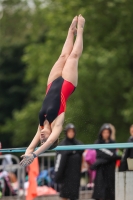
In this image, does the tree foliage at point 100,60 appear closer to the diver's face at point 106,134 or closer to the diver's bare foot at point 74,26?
the diver's face at point 106,134

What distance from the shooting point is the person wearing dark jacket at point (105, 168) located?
1527cm

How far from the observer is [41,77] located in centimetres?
3303

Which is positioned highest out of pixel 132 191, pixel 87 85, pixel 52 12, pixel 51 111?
pixel 52 12

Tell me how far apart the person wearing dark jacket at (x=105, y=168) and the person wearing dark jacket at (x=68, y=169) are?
381 millimetres

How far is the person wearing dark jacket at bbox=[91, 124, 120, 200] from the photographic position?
50.1ft

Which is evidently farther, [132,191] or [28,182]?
[28,182]

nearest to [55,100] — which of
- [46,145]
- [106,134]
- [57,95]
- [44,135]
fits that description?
[57,95]

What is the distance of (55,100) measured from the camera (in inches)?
496

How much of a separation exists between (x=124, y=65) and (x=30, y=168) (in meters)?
12.6

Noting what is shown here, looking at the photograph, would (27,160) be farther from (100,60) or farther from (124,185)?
(100,60)

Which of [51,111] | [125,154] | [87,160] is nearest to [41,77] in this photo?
[87,160]

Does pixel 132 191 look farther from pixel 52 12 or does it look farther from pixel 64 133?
pixel 52 12

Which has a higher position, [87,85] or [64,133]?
[87,85]

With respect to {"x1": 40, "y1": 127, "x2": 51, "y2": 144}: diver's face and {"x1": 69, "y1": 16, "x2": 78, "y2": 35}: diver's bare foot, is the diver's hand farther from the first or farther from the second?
{"x1": 69, "y1": 16, "x2": 78, "y2": 35}: diver's bare foot
